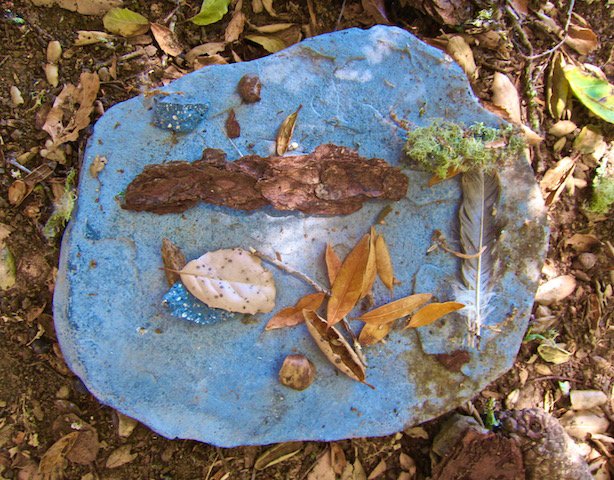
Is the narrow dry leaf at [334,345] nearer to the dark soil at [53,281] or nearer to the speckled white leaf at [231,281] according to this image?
the speckled white leaf at [231,281]

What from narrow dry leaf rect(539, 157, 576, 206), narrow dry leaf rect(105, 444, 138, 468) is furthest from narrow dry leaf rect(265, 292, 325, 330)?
narrow dry leaf rect(539, 157, 576, 206)

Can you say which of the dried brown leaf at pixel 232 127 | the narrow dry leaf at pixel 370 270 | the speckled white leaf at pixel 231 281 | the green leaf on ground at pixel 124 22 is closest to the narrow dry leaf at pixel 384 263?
the narrow dry leaf at pixel 370 270

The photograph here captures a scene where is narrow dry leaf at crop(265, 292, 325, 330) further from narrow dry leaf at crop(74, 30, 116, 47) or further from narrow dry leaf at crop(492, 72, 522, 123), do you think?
narrow dry leaf at crop(74, 30, 116, 47)

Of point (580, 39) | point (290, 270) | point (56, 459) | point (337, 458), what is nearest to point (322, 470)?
point (337, 458)

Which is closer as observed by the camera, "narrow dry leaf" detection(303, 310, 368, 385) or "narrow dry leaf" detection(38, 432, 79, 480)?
"narrow dry leaf" detection(303, 310, 368, 385)

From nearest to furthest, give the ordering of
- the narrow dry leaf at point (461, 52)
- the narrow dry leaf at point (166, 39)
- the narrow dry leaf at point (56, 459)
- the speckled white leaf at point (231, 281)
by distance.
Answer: the speckled white leaf at point (231, 281), the narrow dry leaf at point (56, 459), the narrow dry leaf at point (166, 39), the narrow dry leaf at point (461, 52)

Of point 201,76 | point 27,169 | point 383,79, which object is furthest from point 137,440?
point 383,79
